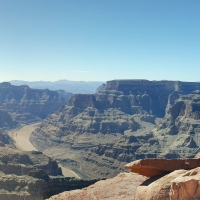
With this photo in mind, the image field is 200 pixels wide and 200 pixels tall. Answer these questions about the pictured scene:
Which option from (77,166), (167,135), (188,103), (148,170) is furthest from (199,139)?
(148,170)

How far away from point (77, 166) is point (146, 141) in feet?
113

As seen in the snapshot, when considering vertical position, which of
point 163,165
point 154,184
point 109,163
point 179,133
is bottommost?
point 109,163

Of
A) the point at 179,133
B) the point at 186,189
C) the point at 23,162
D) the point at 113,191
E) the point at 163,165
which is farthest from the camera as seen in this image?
the point at 179,133

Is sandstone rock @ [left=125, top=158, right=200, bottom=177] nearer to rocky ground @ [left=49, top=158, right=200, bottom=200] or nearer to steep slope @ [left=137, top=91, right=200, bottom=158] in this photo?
rocky ground @ [left=49, top=158, right=200, bottom=200]

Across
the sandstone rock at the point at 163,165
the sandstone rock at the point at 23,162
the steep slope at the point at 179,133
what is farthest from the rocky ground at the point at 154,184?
the steep slope at the point at 179,133

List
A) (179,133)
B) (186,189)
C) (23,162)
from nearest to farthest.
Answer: (186,189), (23,162), (179,133)

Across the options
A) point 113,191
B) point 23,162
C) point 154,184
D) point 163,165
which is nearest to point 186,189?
point 154,184

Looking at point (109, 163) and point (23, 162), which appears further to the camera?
point (109, 163)

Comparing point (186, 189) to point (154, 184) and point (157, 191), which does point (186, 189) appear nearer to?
point (157, 191)

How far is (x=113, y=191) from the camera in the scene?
96.5 ft

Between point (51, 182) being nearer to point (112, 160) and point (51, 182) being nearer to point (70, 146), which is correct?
point (112, 160)

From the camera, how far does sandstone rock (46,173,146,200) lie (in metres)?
28.1

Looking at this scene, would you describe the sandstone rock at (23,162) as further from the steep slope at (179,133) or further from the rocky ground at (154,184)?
the rocky ground at (154,184)

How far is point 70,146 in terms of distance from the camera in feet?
587
